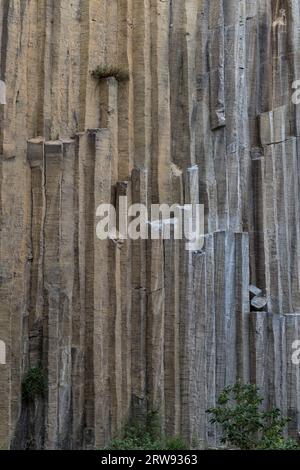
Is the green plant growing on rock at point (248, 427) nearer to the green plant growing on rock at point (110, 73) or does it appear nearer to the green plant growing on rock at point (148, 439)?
the green plant growing on rock at point (148, 439)

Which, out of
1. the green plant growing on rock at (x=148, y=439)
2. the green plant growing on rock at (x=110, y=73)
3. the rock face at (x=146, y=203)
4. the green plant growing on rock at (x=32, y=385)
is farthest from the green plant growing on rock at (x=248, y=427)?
the green plant growing on rock at (x=110, y=73)

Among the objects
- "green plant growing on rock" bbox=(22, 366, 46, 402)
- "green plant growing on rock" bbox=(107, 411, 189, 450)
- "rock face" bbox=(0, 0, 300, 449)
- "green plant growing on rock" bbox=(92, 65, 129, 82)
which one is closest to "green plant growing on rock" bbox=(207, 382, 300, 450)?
"green plant growing on rock" bbox=(107, 411, 189, 450)

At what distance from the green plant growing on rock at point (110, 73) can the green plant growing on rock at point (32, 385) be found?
11.1 ft

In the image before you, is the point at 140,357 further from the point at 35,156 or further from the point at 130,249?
the point at 35,156

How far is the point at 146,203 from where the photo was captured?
8.91 metres

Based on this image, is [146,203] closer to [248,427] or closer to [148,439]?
[148,439]

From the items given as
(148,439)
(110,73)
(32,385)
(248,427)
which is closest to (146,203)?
(110,73)

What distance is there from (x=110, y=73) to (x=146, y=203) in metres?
1.55

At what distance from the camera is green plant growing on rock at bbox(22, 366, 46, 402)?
25.1ft

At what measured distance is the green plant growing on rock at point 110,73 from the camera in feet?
28.9

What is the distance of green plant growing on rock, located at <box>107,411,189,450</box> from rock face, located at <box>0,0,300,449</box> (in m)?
0.16

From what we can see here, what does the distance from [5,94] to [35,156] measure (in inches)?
27.4

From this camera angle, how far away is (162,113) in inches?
366
